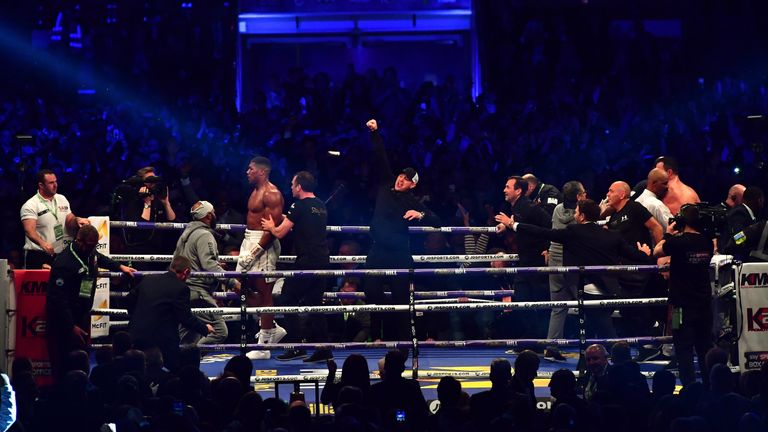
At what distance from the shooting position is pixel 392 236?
10188mm

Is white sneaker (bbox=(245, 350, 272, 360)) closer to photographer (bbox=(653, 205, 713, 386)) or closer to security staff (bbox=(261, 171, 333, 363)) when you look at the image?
security staff (bbox=(261, 171, 333, 363))

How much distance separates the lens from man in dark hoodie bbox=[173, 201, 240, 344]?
10.0m

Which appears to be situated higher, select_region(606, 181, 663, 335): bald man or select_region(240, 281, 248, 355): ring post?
select_region(606, 181, 663, 335): bald man

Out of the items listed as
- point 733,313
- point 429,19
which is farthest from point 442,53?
point 733,313

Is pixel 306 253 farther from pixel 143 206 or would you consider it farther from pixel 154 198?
pixel 143 206

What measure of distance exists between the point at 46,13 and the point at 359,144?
7.52m

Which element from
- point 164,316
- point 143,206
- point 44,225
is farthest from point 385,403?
point 44,225

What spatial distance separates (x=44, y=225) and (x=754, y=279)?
7.19 meters

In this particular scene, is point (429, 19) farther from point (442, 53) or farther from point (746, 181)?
point (746, 181)

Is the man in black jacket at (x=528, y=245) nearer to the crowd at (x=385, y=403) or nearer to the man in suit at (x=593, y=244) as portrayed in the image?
the man in suit at (x=593, y=244)

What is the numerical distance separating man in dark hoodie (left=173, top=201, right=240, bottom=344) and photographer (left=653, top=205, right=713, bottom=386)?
4039 millimetres

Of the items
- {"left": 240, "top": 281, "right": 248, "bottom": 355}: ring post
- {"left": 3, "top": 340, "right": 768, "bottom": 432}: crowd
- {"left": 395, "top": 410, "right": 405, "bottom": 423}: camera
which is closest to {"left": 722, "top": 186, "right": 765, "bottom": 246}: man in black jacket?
{"left": 3, "top": 340, "right": 768, "bottom": 432}: crowd

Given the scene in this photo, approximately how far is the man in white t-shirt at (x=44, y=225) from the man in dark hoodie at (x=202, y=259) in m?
1.93

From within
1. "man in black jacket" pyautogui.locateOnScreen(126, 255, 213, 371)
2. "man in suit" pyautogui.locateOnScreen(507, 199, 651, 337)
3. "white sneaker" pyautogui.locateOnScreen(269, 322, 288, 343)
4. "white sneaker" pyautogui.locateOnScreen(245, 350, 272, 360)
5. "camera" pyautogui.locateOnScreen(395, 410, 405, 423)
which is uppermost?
"man in suit" pyautogui.locateOnScreen(507, 199, 651, 337)
